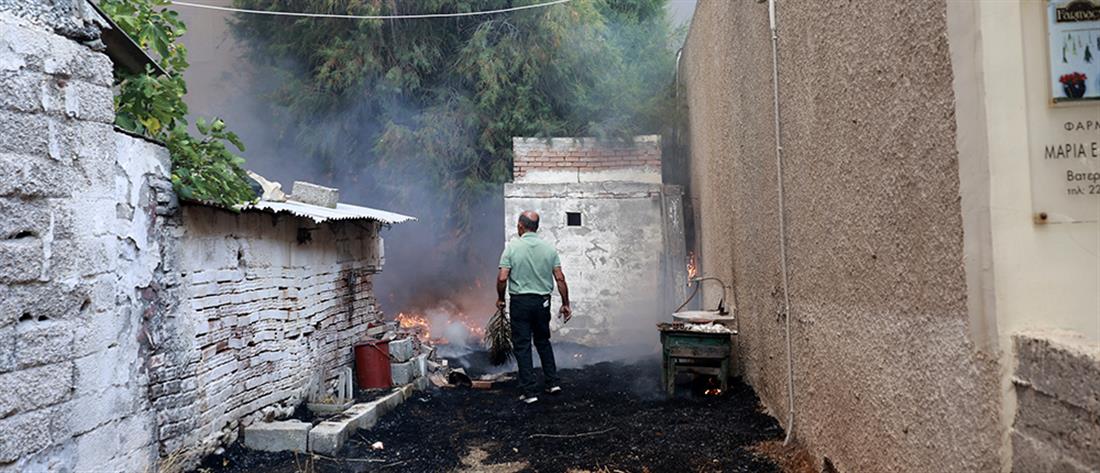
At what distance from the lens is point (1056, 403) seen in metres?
1.94

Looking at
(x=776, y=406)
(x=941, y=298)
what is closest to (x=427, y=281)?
(x=776, y=406)

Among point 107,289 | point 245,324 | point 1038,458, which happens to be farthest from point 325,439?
point 1038,458

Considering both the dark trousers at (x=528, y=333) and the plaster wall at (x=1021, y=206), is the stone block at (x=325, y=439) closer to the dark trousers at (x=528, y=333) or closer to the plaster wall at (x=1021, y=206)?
the dark trousers at (x=528, y=333)

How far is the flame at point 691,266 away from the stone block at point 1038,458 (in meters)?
9.01

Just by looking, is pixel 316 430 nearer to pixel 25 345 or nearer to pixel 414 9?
pixel 25 345

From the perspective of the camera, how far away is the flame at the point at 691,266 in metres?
11.2

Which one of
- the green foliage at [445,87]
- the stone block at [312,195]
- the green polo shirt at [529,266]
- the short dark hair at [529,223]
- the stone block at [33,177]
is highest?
the green foliage at [445,87]

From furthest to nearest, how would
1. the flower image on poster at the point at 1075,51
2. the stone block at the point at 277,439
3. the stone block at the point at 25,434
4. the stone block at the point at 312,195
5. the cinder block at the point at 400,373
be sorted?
the cinder block at the point at 400,373 < the stone block at the point at 312,195 < the stone block at the point at 277,439 < the stone block at the point at 25,434 < the flower image on poster at the point at 1075,51

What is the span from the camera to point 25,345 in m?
3.36

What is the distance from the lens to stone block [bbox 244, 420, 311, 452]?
5.39 m

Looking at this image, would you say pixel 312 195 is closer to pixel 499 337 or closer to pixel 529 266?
pixel 529 266

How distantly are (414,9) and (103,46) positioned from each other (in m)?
9.53

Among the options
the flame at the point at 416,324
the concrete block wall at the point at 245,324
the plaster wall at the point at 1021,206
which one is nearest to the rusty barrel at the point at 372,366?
the concrete block wall at the point at 245,324

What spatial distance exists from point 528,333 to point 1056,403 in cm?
582
